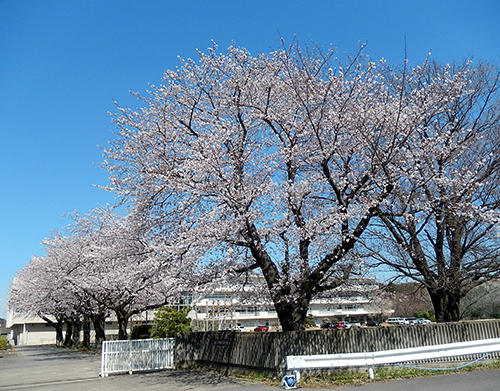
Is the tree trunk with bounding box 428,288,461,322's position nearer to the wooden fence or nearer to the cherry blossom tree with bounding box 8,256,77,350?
the wooden fence

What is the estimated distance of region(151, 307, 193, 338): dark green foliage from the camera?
2431 centimetres

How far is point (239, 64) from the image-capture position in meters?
12.5

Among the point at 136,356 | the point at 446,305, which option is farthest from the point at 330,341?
the point at 136,356

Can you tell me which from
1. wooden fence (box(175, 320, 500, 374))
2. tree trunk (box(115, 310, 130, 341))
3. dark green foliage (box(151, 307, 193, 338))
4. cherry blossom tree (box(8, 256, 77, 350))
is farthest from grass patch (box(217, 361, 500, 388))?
cherry blossom tree (box(8, 256, 77, 350))

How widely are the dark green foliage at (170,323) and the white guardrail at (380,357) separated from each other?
14772mm

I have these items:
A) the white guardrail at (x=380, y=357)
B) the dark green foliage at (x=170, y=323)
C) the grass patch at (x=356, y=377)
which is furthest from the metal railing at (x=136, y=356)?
the white guardrail at (x=380, y=357)

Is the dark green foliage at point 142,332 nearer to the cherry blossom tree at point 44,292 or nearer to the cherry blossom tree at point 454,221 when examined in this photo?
the cherry blossom tree at point 44,292

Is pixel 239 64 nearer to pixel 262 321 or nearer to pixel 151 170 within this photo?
pixel 151 170

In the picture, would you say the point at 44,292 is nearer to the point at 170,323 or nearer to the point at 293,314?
the point at 170,323

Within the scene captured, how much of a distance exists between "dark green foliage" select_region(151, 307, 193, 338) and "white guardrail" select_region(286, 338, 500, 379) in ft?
48.5

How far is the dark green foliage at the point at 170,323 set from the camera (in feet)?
79.8

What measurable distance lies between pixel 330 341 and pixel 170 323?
15.3 meters

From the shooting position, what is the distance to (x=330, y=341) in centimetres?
1195

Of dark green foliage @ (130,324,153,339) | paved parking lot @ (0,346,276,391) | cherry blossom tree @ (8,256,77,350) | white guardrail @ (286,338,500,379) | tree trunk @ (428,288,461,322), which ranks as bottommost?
paved parking lot @ (0,346,276,391)
